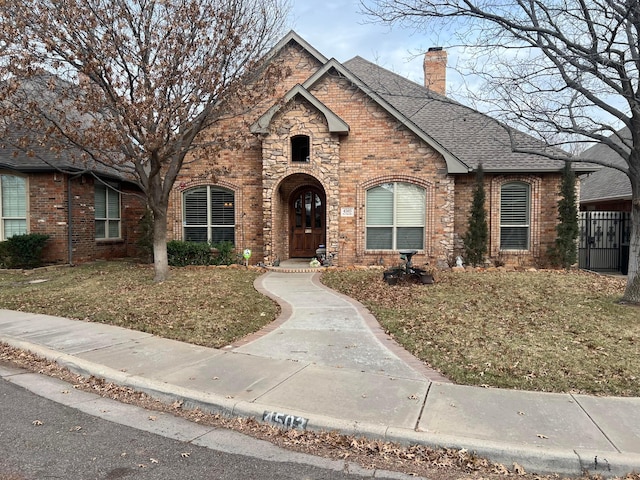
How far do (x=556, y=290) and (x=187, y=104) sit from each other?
30.9ft

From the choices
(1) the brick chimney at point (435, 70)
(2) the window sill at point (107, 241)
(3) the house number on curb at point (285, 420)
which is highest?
(1) the brick chimney at point (435, 70)

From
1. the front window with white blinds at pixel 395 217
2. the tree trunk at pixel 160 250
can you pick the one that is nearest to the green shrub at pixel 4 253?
the tree trunk at pixel 160 250

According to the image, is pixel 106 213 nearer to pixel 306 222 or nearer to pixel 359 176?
pixel 306 222

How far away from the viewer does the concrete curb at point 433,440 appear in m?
3.24

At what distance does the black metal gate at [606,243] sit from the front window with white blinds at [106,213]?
17.2 meters

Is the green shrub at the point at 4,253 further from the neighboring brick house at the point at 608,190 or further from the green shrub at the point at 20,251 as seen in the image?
the neighboring brick house at the point at 608,190

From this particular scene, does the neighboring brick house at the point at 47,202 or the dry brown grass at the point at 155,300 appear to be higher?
the neighboring brick house at the point at 47,202

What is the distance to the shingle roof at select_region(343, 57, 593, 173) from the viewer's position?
543 inches

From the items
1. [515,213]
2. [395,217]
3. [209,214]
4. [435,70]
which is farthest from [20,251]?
[435,70]

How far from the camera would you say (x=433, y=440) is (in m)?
3.53

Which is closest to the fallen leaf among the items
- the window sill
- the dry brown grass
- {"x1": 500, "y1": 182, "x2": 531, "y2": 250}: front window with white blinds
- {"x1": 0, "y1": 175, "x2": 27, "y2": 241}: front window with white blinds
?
the dry brown grass

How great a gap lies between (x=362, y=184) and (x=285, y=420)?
10.7 m

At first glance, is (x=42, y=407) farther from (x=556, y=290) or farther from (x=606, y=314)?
(x=556, y=290)

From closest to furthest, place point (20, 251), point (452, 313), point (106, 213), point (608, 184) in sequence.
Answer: point (452, 313)
point (20, 251)
point (106, 213)
point (608, 184)
